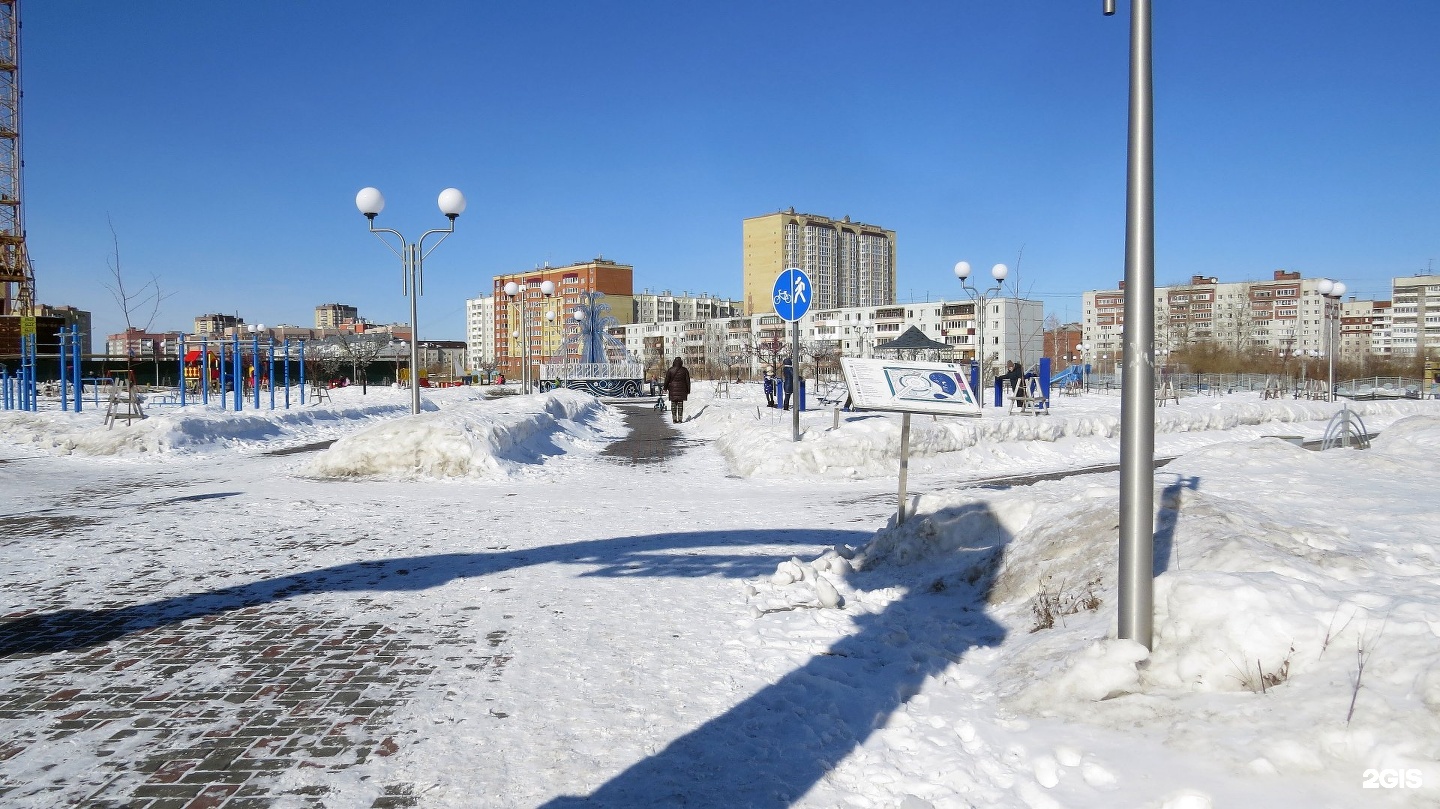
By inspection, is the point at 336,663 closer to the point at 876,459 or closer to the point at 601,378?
the point at 876,459

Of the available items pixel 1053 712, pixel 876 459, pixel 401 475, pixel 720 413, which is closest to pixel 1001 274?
pixel 720 413

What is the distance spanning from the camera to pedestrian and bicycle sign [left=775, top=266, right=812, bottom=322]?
14164 millimetres

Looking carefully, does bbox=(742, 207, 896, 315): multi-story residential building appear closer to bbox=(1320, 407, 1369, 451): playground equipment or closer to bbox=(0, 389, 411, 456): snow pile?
bbox=(0, 389, 411, 456): snow pile

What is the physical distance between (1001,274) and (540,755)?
25.4 meters

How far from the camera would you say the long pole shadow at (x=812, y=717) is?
10.7ft

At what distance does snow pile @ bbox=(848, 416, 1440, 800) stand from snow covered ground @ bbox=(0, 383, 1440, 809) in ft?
0.06

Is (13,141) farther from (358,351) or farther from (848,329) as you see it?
(848,329)

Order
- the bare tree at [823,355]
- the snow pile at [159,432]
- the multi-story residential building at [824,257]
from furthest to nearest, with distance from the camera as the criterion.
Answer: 1. the multi-story residential building at [824,257]
2. the bare tree at [823,355]
3. the snow pile at [159,432]

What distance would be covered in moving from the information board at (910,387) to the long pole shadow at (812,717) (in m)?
2.13

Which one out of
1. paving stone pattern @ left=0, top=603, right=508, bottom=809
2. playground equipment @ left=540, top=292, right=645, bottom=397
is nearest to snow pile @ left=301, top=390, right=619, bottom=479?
paving stone pattern @ left=0, top=603, right=508, bottom=809

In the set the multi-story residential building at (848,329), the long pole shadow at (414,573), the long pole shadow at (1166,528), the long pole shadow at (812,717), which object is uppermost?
the multi-story residential building at (848,329)

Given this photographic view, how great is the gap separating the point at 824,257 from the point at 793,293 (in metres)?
144

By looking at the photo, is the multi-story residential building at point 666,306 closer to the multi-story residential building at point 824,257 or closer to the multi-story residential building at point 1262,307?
the multi-story residential building at point 824,257
